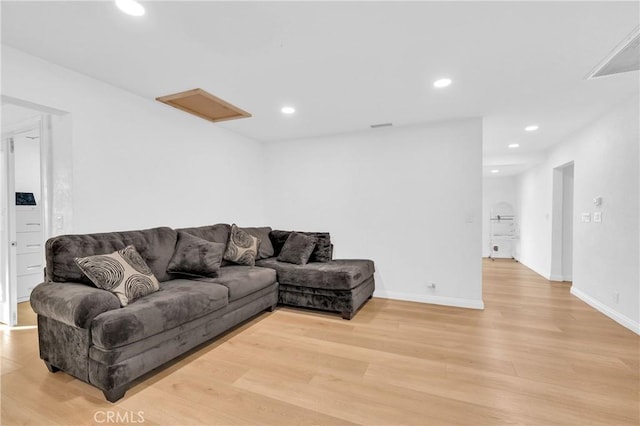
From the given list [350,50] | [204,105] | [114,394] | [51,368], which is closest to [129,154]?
[204,105]

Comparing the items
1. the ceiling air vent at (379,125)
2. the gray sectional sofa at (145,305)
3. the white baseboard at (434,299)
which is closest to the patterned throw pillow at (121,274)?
the gray sectional sofa at (145,305)

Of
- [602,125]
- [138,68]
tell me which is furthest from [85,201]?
[602,125]

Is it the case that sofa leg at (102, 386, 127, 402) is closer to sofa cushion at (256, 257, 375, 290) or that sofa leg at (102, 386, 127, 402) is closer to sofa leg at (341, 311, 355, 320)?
sofa cushion at (256, 257, 375, 290)

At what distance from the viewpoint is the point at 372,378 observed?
209 cm

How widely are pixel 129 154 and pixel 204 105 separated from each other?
987 millimetres

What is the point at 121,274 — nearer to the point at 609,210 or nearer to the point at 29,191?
the point at 29,191

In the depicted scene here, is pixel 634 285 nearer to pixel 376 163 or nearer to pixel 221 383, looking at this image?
pixel 376 163

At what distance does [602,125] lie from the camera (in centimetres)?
361

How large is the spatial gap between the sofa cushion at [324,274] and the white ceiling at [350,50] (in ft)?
6.42

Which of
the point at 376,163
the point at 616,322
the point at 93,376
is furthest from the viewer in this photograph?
the point at 376,163

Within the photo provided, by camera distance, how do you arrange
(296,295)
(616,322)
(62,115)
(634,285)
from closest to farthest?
(62,115)
(634,285)
(616,322)
(296,295)

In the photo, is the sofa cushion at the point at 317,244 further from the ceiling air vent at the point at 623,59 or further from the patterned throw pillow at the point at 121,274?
the ceiling air vent at the point at 623,59

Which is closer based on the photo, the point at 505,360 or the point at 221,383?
the point at 221,383

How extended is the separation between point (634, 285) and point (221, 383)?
413 cm
